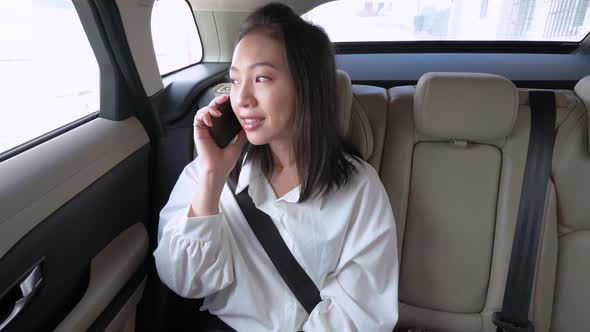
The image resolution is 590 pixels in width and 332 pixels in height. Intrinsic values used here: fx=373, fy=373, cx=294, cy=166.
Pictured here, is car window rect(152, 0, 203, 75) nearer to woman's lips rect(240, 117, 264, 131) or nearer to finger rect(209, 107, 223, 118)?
finger rect(209, 107, 223, 118)

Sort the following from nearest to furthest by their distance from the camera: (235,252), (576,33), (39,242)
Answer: (39,242), (235,252), (576,33)

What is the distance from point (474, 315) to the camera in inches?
51.8

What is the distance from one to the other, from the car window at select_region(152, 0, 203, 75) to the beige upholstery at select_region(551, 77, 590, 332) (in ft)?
4.89

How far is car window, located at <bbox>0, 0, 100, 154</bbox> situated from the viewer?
95cm

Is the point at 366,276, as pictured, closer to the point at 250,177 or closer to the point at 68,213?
the point at 250,177

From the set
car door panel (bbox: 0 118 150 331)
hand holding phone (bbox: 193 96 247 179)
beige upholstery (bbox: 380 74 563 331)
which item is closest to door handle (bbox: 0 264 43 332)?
car door panel (bbox: 0 118 150 331)

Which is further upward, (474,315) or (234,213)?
(234,213)

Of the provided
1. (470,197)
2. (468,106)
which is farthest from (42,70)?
(470,197)

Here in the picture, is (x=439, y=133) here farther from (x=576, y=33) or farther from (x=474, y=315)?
(x=576, y=33)

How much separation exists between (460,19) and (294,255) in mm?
2269

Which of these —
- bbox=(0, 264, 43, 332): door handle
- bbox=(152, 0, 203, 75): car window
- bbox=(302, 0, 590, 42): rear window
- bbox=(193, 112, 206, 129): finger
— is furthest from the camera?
bbox=(302, 0, 590, 42): rear window

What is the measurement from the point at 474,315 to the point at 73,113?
1.50 meters

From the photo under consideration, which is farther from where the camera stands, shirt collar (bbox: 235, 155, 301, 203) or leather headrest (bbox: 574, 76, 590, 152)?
leather headrest (bbox: 574, 76, 590, 152)

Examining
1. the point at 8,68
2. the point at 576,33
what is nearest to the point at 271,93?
the point at 8,68
